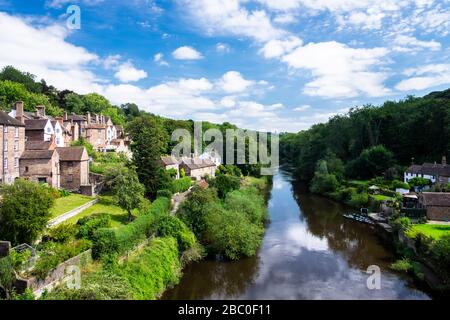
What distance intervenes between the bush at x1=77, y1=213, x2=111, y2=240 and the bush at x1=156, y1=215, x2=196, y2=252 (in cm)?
443

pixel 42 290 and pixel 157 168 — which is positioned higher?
pixel 157 168

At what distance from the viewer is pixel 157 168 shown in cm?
3534

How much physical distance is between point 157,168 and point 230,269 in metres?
13.9

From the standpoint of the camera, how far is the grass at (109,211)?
85.4 feet

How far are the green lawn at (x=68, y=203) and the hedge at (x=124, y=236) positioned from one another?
5.94 m

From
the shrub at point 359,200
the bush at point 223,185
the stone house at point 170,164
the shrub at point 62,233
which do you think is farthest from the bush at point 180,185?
the shrub at point 359,200

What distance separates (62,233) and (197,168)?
33.9 meters

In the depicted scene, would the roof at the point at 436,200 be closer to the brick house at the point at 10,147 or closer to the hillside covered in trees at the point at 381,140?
the hillside covered in trees at the point at 381,140

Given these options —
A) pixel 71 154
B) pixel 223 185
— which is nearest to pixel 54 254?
pixel 71 154

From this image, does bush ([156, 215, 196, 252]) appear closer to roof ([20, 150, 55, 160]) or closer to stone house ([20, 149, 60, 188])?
stone house ([20, 149, 60, 188])

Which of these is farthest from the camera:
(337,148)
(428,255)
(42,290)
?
(337,148)

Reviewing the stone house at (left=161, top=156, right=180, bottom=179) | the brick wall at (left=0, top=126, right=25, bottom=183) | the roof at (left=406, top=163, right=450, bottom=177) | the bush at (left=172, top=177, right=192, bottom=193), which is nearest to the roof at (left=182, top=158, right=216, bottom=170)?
the stone house at (left=161, top=156, right=180, bottom=179)

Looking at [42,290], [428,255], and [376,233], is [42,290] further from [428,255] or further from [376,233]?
[376,233]
